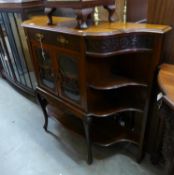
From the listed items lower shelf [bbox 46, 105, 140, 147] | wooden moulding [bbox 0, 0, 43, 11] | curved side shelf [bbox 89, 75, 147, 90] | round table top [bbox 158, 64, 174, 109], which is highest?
wooden moulding [bbox 0, 0, 43, 11]

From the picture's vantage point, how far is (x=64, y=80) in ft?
4.41

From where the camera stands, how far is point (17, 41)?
201 centimetres

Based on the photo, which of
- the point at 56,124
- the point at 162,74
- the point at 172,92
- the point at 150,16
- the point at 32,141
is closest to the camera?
the point at 172,92

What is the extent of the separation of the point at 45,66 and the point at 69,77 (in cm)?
29

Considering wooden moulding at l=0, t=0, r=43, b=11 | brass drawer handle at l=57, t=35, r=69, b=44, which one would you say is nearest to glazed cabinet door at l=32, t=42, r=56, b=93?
brass drawer handle at l=57, t=35, r=69, b=44

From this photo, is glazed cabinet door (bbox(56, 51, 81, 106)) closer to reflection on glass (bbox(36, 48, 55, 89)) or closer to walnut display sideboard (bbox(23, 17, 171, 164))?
walnut display sideboard (bbox(23, 17, 171, 164))

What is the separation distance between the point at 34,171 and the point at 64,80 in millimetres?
814

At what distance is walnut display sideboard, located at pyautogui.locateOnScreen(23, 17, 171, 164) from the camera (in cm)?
104

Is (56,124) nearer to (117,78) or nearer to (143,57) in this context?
(117,78)

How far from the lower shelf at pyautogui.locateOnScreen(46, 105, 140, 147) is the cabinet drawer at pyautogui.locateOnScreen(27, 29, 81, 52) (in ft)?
2.23

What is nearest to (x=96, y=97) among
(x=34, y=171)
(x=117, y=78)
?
(x=117, y=78)

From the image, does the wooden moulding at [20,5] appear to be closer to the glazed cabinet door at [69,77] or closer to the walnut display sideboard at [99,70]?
the walnut display sideboard at [99,70]

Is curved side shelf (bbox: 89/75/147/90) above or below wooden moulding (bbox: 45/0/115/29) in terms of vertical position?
below

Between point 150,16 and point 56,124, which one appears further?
point 56,124
